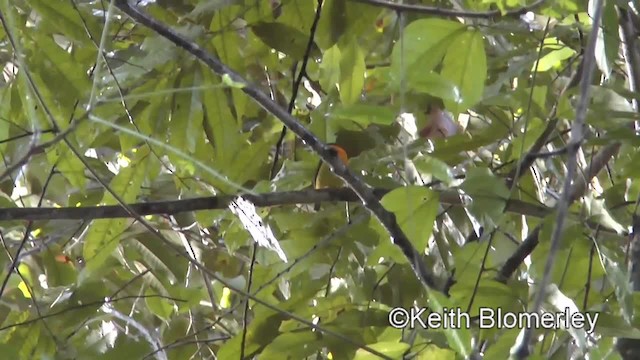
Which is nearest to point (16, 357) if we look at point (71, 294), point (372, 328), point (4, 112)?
point (71, 294)

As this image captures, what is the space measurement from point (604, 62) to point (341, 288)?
45 cm

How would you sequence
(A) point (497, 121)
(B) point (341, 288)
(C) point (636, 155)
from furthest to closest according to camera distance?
1. (B) point (341, 288)
2. (A) point (497, 121)
3. (C) point (636, 155)

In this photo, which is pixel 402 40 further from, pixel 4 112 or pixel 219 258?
pixel 219 258

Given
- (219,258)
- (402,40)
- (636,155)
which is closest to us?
(402,40)

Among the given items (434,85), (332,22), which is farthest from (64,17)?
(434,85)

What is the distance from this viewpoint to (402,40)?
639 millimetres

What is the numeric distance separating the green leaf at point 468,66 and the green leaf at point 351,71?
17cm

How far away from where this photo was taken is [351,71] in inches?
33.2

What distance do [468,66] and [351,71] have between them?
0.18m

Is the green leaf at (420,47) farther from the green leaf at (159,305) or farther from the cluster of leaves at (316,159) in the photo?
the green leaf at (159,305)

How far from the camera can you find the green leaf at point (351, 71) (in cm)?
84

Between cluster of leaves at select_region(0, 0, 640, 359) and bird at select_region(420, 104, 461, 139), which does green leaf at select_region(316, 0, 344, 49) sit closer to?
cluster of leaves at select_region(0, 0, 640, 359)

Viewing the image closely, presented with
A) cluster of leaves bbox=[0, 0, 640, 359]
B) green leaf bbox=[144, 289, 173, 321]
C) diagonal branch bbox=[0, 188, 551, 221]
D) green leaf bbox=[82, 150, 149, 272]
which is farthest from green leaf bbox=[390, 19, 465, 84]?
green leaf bbox=[144, 289, 173, 321]

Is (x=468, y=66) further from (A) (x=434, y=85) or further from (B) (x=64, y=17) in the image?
(B) (x=64, y=17)
